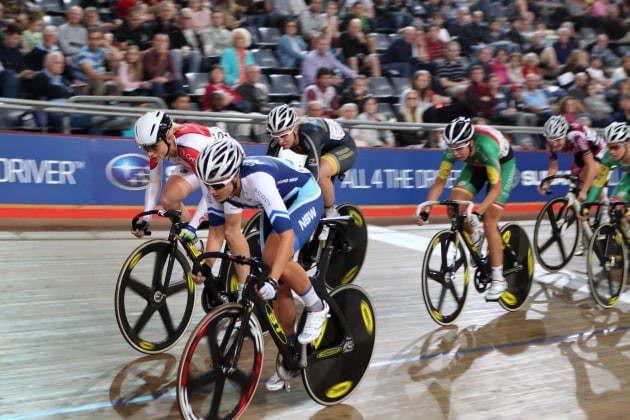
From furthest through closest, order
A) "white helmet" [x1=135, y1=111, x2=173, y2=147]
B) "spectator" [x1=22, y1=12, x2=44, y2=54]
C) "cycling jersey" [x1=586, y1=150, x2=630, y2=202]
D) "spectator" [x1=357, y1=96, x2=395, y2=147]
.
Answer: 1. "spectator" [x1=357, y1=96, x2=395, y2=147]
2. "spectator" [x1=22, y1=12, x2=44, y2=54]
3. "cycling jersey" [x1=586, y1=150, x2=630, y2=202]
4. "white helmet" [x1=135, y1=111, x2=173, y2=147]

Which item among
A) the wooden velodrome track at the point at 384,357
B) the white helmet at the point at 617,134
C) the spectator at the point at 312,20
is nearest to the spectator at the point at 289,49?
the spectator at the point at 312,20

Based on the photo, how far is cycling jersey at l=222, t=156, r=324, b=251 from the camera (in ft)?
11.8

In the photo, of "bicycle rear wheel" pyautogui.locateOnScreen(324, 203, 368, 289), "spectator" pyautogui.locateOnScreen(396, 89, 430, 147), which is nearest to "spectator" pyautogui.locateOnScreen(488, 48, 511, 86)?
"spectator" pyautogui.locateOnScreen(396, 89, 430, 147)

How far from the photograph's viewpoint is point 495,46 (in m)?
13.6

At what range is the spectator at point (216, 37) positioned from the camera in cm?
971

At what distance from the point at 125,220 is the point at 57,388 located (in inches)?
178

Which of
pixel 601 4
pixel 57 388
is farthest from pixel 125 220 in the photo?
pixel 601 4

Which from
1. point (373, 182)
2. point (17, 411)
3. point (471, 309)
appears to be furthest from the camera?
point (373, 182)

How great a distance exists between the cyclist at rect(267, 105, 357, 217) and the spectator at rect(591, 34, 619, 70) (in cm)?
973

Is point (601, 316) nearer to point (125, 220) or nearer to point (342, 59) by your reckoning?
point (125, 220)

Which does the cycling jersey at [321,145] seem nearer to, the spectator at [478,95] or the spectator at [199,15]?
the spectator at [199,15]

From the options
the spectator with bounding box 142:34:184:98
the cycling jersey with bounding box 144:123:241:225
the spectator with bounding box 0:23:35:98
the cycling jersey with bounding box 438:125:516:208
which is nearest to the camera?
the cycling jersey with bounding box 144:123:241:225

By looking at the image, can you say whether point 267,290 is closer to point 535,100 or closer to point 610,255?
point 610,255

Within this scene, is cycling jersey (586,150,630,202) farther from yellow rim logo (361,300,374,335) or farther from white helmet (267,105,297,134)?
yellow rim logo (361,300,374,335)
